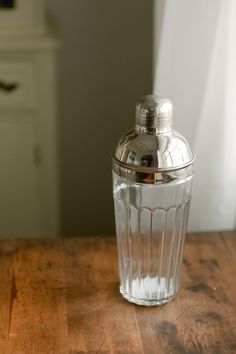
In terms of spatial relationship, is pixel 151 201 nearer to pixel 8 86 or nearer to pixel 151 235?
pixel 151 235

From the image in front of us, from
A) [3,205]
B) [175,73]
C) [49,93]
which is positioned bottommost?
[3,205]

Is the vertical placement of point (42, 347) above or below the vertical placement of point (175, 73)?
below

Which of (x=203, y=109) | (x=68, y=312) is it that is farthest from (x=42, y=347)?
(x=203, y=109)

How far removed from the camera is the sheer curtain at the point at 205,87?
1.16 m

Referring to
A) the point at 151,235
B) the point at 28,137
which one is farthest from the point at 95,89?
the point at 151,235

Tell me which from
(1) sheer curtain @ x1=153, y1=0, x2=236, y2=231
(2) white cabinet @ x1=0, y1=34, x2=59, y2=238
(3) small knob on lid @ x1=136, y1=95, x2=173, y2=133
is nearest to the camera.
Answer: (3) small knob on lid @ x1=136, y1=95, x2=173, y2=133

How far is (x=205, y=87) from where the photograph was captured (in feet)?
3.96

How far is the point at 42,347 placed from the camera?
0.95m

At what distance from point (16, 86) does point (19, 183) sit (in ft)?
0.82

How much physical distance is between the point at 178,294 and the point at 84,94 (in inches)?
35.7

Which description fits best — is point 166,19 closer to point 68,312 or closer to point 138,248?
point 138,248

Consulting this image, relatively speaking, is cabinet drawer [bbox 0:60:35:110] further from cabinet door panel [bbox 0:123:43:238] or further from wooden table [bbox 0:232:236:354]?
wooden table [bbox 0:232:236:354]

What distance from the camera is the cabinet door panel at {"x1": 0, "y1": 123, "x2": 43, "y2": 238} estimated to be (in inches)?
63.7

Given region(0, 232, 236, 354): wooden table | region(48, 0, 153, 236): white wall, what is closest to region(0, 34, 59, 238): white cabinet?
region(48, 0, 153, 236): white wall
